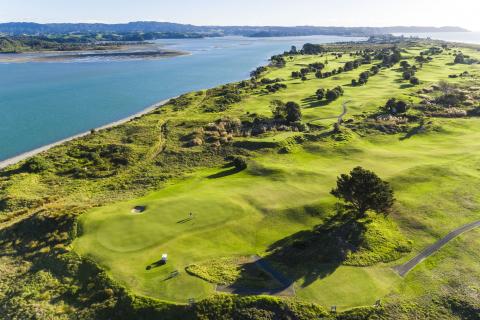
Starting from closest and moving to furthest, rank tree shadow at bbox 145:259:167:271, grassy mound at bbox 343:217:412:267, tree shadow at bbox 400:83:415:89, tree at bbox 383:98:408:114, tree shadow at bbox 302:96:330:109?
1. tree shadow at bbox 145:259:167:271
2. grassy mound at bbox 343:217:412:267
3. tree at bbox 383:98:408:114
4. tree shadow at bbox 302:96:330:109
5. tree shadow at bbox 400:83:415:89

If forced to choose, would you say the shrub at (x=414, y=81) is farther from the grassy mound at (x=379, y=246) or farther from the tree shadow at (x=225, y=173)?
the grassy mound at (x=379, y=246)

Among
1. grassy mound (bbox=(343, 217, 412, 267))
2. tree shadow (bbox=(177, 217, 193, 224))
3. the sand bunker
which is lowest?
grassy mound (bbox=(343, 217, 412, 267))

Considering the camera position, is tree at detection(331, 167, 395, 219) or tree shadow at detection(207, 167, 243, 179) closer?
tree at detection(331, 167, 395, 219)

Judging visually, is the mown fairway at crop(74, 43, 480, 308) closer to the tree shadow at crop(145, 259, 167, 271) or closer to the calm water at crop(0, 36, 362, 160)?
the tree shadow at crop(145, 259, 167, 271)

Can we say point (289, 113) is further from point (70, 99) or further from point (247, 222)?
point (70, 99)

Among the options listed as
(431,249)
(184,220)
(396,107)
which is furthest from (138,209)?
(396,107)

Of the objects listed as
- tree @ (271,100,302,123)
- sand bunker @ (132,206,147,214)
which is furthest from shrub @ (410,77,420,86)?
sand bunker @ (132,206,147,214)

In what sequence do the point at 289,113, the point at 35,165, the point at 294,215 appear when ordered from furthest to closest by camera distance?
the point at 289,113, the point at 35,165, the point at 294,215
